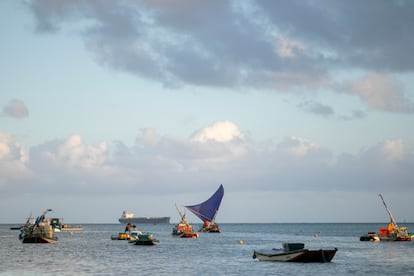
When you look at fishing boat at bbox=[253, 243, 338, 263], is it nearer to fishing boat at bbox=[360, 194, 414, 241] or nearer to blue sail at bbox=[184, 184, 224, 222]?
fishing boat at bbox=[360, 194, 414, 241]

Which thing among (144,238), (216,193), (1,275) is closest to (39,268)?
(1,275)

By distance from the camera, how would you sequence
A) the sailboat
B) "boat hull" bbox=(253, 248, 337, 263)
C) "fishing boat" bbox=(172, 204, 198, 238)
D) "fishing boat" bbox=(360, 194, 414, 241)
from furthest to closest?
the sailboat, "fishing boat" bbox=(172, 204, 198, 238), "fishing boat" bbox=(360, 194, 414, 241), "boat hull" bbox=(253, 248, 337, 263)

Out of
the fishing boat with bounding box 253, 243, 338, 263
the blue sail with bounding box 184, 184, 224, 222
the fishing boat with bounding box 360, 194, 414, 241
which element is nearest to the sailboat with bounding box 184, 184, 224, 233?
the blue sail with bounding box 184, 184, 224, 222

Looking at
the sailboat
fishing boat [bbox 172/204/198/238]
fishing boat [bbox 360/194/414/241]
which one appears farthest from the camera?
the sailboat

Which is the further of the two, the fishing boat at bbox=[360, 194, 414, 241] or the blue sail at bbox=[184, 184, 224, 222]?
the blue sail at bbox=[184, 184, 224, 222]

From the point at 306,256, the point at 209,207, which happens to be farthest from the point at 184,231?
the point at 306,256

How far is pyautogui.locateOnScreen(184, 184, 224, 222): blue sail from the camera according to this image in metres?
193

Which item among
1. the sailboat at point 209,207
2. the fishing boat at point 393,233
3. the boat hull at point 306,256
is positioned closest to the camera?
the boat hull at point 306,256

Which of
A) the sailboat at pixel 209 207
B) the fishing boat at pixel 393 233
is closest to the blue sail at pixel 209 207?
the sailboat at pixel 209 207

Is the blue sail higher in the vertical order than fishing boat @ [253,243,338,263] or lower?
higher

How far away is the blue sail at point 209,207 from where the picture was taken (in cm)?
19338

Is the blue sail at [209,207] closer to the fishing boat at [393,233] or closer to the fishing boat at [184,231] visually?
the fishing boat at [184,231]

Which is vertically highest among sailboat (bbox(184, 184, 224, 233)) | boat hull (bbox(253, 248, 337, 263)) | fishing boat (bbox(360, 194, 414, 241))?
sailboat (bbox(184, 184, 224, 233))

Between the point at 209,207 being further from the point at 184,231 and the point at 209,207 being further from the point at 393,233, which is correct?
the point at 393,233
